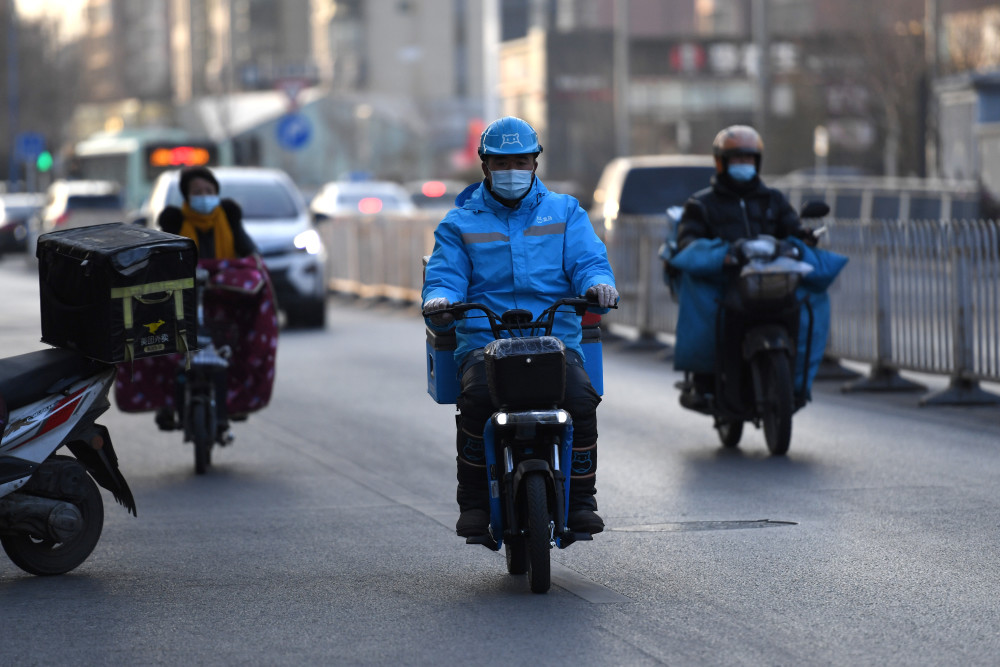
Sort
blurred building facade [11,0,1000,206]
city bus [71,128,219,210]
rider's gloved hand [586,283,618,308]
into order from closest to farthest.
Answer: rider's gloved hand [586,283,618,308] < city bus [71,128,219,210] < blurred building facade [11,0,1000,206]

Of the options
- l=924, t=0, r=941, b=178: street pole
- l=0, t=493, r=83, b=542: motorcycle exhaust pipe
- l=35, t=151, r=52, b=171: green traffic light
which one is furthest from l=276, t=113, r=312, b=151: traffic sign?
l=0, t=493, r=83, b=542: motorcycle exhaust pipe

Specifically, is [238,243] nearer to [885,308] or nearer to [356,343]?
[885,308]

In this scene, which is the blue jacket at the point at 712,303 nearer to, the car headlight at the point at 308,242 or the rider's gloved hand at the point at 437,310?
the rider's gloved hand at the point at 437,310

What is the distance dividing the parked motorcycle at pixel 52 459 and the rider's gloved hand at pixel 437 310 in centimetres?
151

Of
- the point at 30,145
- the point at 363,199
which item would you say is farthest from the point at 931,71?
the point at 30,145

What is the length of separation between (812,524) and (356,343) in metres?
11.7

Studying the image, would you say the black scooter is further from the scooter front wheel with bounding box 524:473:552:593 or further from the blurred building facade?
the blurred building facade

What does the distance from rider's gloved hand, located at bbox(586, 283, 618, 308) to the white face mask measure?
52 cm

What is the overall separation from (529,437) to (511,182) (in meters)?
1.02

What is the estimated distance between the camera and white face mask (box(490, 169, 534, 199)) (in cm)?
697

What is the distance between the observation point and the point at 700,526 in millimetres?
8258

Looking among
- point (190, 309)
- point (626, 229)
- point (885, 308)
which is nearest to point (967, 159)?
point (626, 229)

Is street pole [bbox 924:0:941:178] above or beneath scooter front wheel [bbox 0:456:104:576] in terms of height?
above

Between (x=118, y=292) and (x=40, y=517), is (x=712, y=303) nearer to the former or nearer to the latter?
(x=118, y=292)
